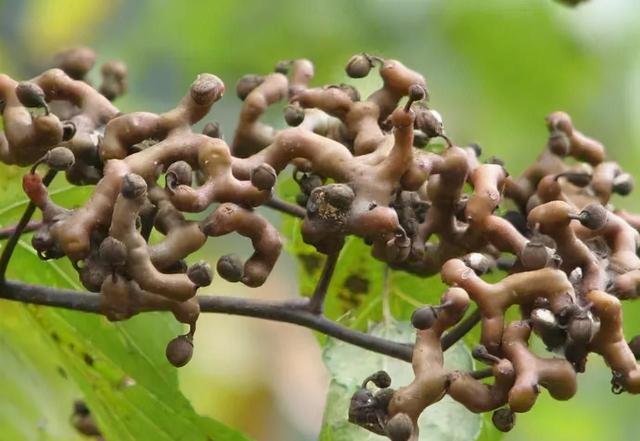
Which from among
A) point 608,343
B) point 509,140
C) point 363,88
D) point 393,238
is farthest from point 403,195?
point 509,140

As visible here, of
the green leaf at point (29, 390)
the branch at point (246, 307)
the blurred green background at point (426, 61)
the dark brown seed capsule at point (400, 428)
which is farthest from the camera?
the blurred green background at point (426, 61)

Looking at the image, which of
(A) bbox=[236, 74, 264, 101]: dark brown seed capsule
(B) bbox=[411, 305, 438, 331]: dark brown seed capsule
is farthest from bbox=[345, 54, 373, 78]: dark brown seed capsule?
(B) bbox=[411, 305, 438, 331]: dark brown seed capsule

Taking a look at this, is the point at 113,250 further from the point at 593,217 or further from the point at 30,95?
the point at 593,217

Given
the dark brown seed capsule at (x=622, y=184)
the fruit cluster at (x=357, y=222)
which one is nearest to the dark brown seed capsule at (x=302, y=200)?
the fruit cluster at (x=357, y=222)

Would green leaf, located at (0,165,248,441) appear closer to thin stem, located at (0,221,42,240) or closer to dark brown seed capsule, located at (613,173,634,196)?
thin stem, located at (0,221,42,240)

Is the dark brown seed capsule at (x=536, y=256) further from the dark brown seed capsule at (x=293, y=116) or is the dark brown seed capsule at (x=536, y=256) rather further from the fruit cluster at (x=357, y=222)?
the dark brown seed capsule at (x=293, y=116)
